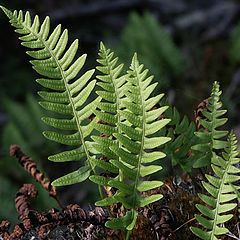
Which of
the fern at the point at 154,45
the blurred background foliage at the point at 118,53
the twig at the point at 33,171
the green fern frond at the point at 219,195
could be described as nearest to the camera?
the green fern frond at the point at 219,195

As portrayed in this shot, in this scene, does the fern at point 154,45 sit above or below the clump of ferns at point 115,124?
above

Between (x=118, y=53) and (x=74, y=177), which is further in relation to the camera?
(x=118, y=53)

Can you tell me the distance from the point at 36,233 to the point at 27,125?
9.33 feet

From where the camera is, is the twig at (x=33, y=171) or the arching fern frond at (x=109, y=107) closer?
the arching fern frond at (x=109, y=107)

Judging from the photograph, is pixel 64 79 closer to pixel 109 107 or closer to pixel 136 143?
pixel 109 107

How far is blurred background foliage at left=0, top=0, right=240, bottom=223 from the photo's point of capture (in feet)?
12.3

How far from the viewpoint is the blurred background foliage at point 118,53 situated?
3.74 metres

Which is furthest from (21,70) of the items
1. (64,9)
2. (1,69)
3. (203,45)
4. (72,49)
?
(72,49)

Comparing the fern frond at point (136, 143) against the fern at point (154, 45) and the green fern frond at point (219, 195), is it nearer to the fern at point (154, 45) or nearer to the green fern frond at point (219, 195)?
the green fern frond at point (219, 195)

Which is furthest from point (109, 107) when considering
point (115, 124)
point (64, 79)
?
point (64, 79)

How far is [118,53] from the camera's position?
4.34 meters

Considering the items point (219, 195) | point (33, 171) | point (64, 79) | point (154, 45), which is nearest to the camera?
point (219, 195)

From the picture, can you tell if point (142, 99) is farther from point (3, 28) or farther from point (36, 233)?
point (3, 28)

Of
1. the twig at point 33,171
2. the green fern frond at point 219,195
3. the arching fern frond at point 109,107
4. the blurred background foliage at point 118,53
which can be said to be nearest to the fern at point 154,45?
the blurred background foliage at point 118,53
